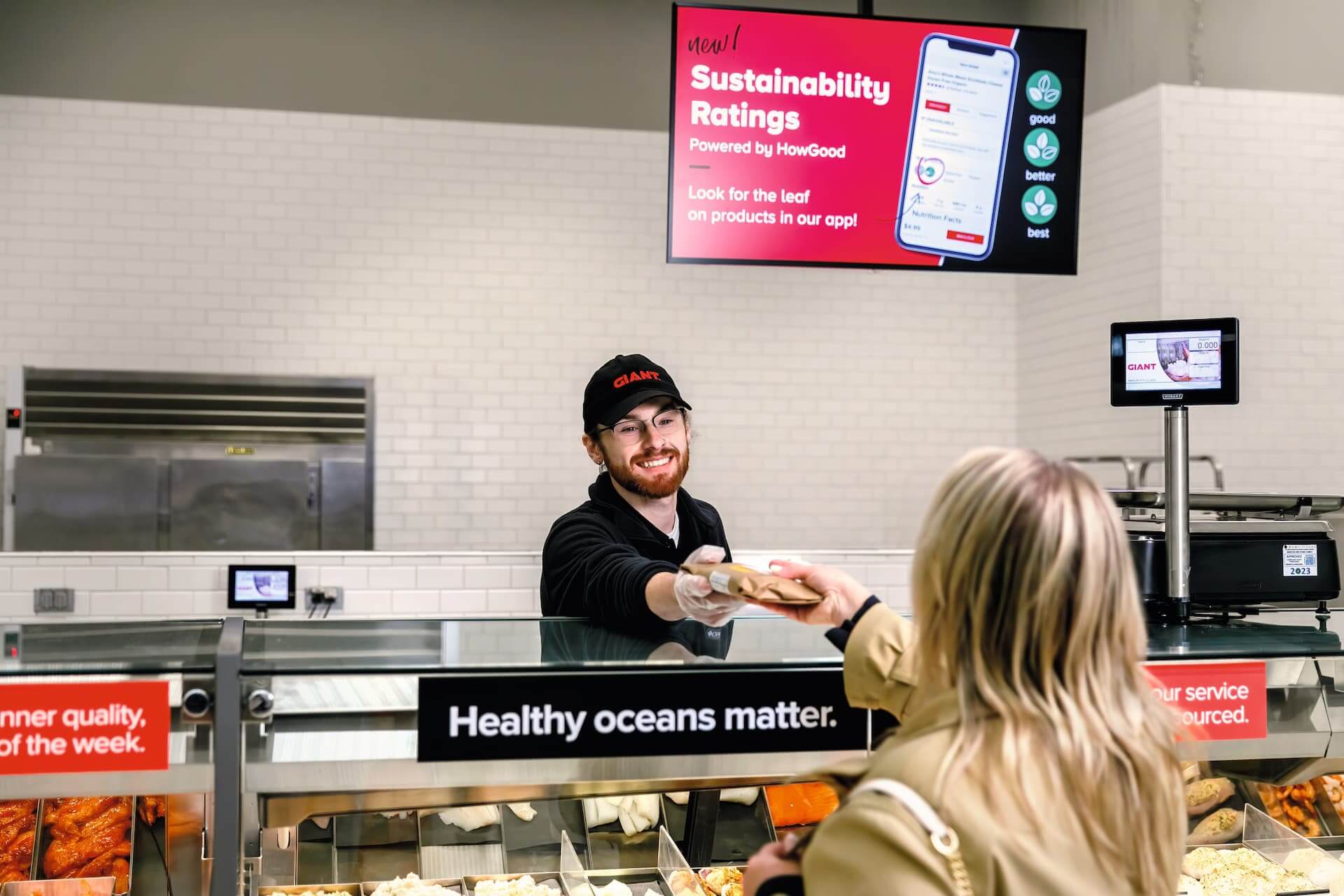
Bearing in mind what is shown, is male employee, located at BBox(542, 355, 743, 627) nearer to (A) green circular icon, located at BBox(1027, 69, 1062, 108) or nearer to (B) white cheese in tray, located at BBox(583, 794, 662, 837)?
(B) white cheese in tray, located at BBox(583, 794, 662, 837)

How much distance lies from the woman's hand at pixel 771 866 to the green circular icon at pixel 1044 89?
9.45ft

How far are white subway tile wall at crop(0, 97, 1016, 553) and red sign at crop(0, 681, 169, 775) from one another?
4.95 metres

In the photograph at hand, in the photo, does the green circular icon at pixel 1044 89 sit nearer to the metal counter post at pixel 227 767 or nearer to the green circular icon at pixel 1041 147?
the green circular icon at pixel 1041 147

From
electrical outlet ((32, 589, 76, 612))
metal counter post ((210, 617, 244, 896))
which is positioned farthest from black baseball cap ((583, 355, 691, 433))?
electrical outlet ((32, 589, 76, 612))

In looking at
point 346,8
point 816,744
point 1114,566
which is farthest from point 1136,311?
point 1114,566

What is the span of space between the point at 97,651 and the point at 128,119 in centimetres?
543

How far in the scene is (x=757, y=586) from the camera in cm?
163

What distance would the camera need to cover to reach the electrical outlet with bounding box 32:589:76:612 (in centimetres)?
513

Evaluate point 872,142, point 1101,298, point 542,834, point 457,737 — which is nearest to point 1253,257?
point 1101,298

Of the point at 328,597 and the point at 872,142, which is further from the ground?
the point at 872,142

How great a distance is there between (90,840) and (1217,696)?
1840 mm

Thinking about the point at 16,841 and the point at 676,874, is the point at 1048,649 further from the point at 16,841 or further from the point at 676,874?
the point at 16,841

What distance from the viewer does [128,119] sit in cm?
624

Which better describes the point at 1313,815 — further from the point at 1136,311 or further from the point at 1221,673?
the point at 1136,311
